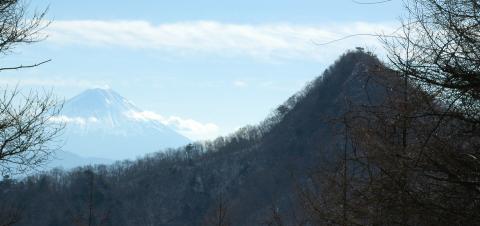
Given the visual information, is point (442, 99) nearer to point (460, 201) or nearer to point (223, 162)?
point (460, 201)

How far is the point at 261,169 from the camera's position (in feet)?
429

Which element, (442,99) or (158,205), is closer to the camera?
(442,99)

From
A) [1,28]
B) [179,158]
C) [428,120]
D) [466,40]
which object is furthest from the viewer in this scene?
[179,158]

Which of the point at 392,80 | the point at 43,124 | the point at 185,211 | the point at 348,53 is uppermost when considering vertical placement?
the point at 348,53

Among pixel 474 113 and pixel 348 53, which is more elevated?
pixel 348 53

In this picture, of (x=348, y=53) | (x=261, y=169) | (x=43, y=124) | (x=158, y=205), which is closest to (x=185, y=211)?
(x=158, y=205)

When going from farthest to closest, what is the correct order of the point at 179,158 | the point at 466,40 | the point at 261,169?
the point at 179,158 → the point at 261,169 → the point at 466,40

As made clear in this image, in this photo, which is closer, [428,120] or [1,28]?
[428,120]

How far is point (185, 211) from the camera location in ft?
441

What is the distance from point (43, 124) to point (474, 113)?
211 inches

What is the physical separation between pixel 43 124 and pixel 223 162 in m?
132

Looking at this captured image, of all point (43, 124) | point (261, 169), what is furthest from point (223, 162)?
point (43, 124)

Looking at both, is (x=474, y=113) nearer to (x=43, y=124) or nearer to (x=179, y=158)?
(x=43, y=124)

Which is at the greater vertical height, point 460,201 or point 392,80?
point 392,80
